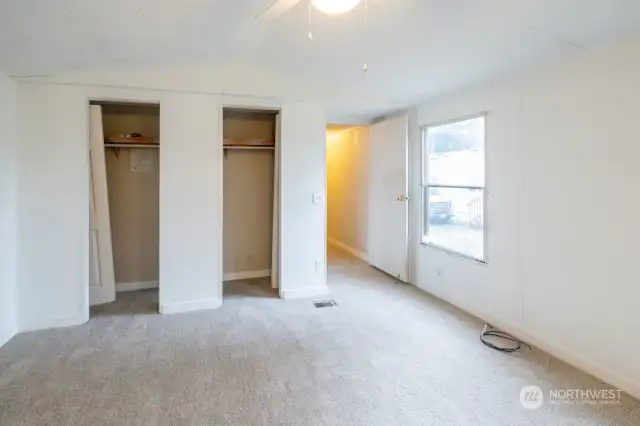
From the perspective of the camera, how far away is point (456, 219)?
4.12 metres

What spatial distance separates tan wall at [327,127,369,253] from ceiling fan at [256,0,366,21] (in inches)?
138

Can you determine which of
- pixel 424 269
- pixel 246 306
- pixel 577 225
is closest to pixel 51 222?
pixel 246 306

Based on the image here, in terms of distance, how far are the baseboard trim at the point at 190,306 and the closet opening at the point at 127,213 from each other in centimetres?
31

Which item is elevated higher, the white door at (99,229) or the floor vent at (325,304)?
the white door at (99,229)

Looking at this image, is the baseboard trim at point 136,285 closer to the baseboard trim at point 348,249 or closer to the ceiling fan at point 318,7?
the baseboard trim at point 348,249

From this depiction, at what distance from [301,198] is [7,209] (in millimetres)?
2675

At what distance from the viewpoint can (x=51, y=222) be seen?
349 centimetres

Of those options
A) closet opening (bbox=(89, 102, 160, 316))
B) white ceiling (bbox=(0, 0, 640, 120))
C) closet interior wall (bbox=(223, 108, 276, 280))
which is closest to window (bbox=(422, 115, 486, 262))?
white ceiling (bbox=(0, 0, 640, 120))

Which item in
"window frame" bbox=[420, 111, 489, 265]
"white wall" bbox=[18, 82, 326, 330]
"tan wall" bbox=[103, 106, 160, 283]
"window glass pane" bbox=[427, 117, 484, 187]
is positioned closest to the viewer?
"white wall" bbox=[18, 82, 326, 330]

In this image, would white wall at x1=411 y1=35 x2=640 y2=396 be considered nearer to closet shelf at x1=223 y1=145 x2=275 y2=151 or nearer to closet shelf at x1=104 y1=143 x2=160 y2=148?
closet shelf at x1=223 y1=145 x2=275 y2=151

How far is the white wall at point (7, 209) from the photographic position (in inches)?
123

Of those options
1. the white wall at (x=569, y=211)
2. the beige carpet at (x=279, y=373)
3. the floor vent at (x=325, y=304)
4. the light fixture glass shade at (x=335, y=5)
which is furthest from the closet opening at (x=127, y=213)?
the white wall at (x=569, y=211)

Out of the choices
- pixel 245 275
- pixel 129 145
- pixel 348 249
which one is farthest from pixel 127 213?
pixel 348 249

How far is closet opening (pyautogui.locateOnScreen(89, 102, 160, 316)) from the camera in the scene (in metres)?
4.18
